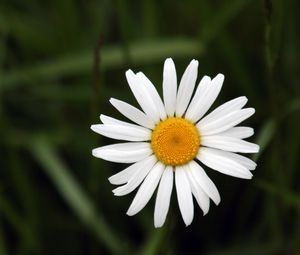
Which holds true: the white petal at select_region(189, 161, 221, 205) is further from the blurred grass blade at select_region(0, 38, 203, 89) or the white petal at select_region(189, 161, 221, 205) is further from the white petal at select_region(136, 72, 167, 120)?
the blurred grass blade at select_region(0, 38, 203, 89)

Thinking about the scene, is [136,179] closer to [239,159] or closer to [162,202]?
[162,202]

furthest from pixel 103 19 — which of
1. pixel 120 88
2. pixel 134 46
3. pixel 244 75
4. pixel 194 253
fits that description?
pixel 194 253

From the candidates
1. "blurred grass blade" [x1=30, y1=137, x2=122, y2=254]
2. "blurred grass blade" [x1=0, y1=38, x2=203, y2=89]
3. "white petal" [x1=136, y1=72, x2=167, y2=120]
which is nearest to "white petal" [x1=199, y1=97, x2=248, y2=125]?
"white petal" [x1=136, y1=72, x2=167, y2=120]

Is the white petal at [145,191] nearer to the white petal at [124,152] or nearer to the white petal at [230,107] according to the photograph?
the white petal at [124,152]

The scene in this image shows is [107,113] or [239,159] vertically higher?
[107,113]

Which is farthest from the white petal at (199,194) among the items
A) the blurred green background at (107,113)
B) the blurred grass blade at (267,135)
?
the blurred green background at (107,113)

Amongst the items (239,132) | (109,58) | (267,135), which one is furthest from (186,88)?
(109,58)
